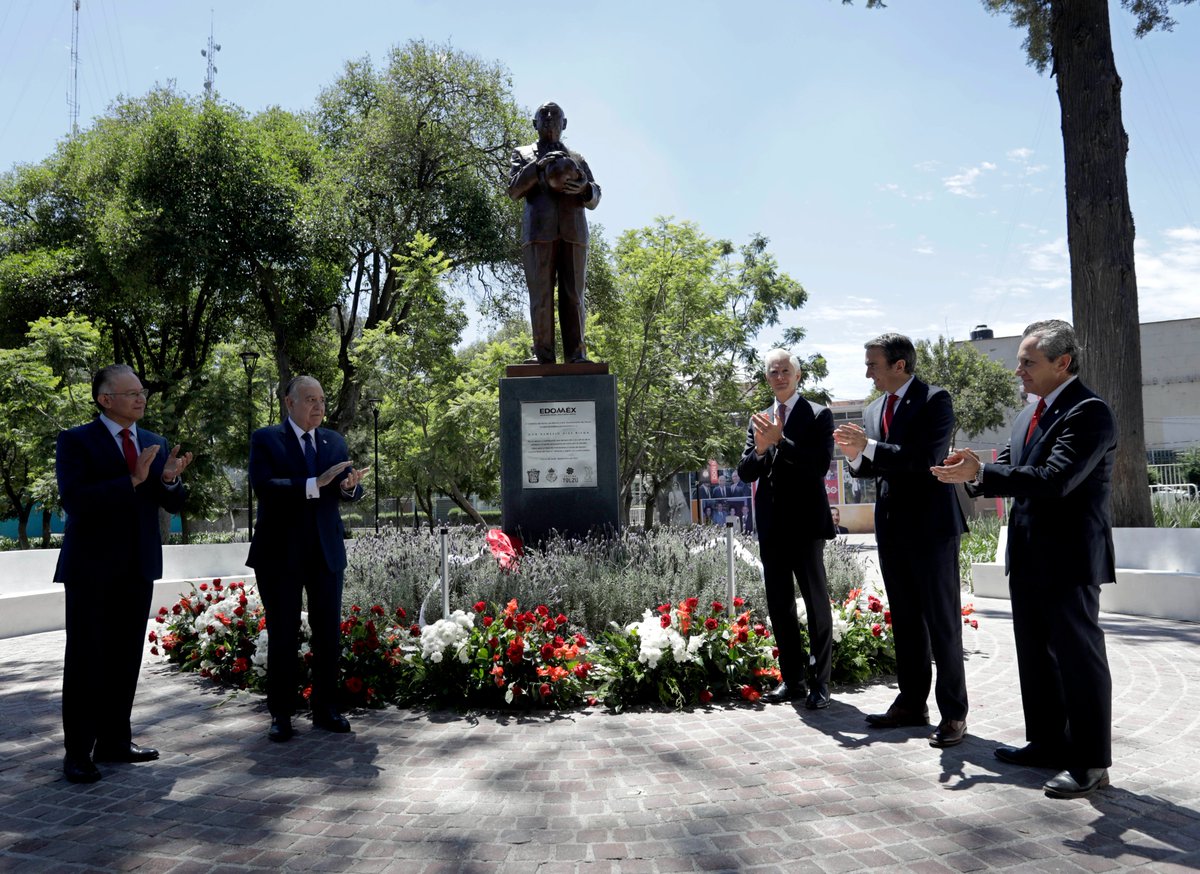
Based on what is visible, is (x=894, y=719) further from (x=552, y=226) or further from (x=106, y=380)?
(x=552, y=226)

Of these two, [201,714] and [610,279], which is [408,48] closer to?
[610,279]

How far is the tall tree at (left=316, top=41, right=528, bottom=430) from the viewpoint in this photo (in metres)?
21.4

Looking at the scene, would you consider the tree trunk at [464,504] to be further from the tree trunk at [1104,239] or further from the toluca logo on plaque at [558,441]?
the tree trunk at [1104,239]

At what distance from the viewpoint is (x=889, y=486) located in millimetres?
4277

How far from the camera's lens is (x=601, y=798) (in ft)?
11.2

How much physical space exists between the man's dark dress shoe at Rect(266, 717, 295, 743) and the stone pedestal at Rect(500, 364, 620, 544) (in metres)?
3.37

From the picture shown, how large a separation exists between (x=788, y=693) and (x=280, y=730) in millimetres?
2936

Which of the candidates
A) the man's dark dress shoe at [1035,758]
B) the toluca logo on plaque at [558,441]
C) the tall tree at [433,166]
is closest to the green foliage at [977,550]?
the toluca logo on plaque at [558,441]

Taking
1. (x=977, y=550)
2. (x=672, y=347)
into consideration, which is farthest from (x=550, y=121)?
(x=672, y=347)

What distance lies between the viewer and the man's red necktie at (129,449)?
4.12 meters

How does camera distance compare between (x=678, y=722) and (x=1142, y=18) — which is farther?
(x=1142, y=18)

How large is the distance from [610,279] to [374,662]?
1785 centimetres

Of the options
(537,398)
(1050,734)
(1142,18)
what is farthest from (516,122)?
(1050,734)

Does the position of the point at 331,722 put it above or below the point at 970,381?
below
